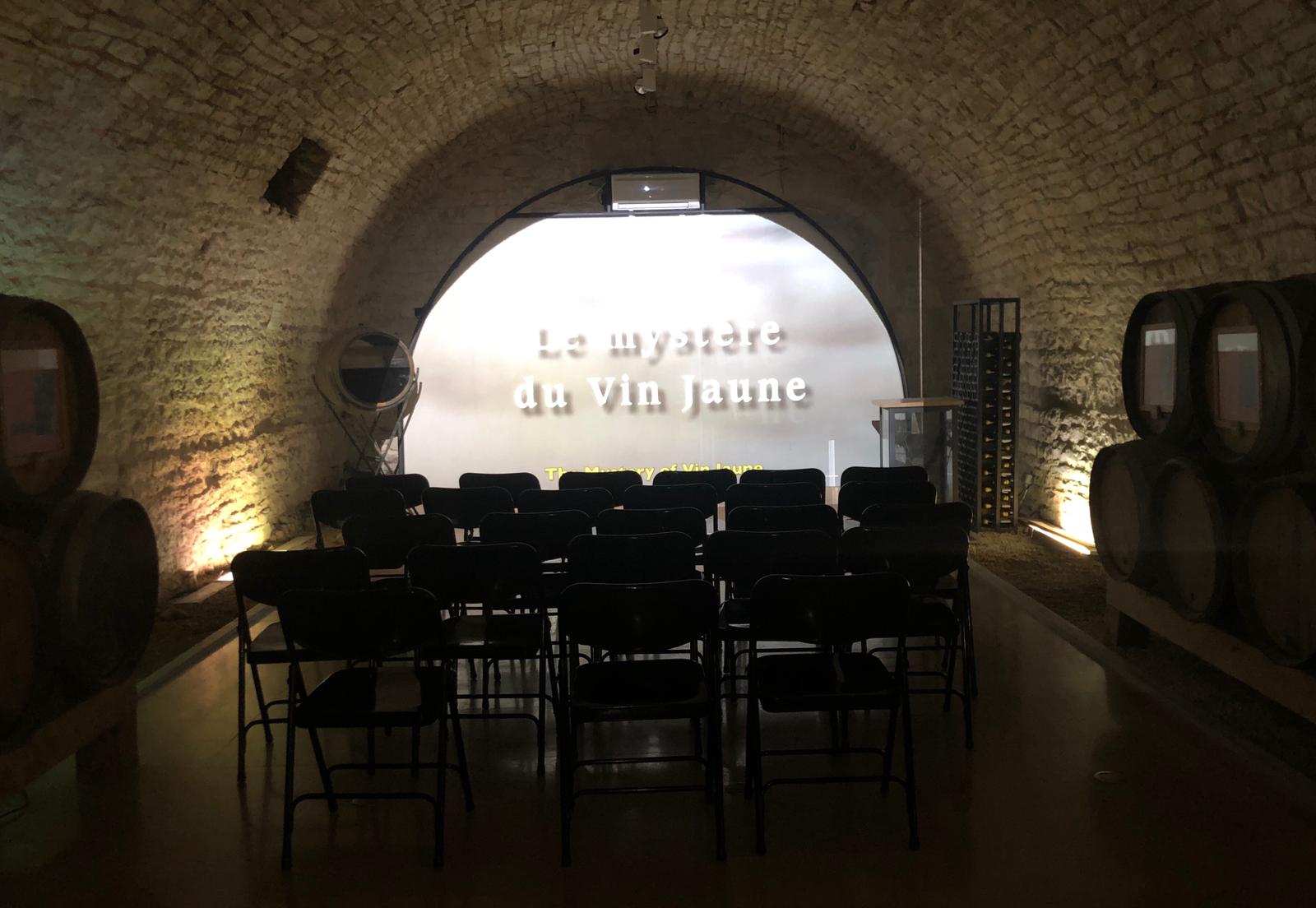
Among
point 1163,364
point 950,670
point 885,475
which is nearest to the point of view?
point 950,670

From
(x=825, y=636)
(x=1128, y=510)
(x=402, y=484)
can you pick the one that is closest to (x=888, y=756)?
(x=825, y=636)

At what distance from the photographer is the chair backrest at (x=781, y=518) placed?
5035mm

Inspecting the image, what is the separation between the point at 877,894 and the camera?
3039mm

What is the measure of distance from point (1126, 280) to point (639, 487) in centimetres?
341

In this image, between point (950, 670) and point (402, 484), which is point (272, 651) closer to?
point (950, 670)

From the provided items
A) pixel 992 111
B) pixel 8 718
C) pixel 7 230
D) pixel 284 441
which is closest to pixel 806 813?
pixel 8 718

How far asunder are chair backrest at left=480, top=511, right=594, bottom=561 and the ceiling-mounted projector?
248 inches

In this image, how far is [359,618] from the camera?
3.34m

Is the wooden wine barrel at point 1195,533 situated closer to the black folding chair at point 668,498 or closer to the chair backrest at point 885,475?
the chair backrest at point 885,475

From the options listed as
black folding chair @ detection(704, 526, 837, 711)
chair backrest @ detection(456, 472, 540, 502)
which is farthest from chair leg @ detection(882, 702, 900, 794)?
chair backrest @ detection(456, 472, 540, 502)

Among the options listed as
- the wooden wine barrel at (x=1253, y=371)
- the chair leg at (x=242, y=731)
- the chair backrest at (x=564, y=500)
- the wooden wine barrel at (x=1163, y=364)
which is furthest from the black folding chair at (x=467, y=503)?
the wooden wine barrel at (x=1253, y=371)

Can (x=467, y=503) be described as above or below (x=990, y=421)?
below

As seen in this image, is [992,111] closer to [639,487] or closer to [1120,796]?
[639,487]

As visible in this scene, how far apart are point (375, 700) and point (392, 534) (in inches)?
61.7
